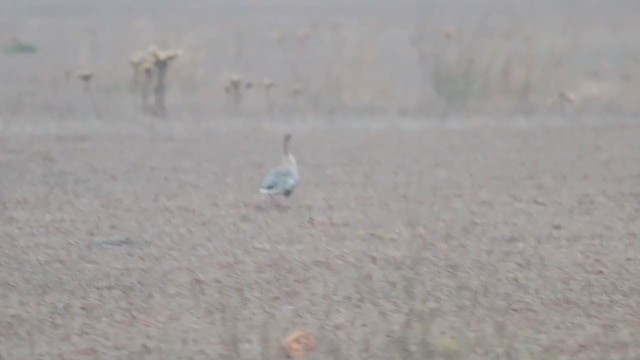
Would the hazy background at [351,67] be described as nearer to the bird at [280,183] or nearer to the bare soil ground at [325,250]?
the bare soil ground at [325,250]

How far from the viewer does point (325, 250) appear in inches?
506

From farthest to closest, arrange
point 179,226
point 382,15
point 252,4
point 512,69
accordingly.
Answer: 1. point 252,4
2. point 382,15
3. point 512,69
4. point 179,226

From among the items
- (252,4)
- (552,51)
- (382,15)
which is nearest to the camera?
(552,51)

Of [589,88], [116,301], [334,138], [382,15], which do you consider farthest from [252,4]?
[116,301]

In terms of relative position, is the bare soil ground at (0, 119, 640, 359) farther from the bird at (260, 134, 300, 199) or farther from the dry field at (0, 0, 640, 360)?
the bird at (260, 134, 300, 199)

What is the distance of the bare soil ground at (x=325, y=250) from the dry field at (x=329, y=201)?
32 millimetres

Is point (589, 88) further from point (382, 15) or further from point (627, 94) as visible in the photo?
point (382, 15)

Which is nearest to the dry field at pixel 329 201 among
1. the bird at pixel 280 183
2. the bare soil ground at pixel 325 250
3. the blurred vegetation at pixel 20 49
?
the bare soil ground at pixel 325 250

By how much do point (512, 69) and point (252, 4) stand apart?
29.4 m

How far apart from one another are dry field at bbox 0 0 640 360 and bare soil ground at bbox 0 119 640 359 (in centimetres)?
3

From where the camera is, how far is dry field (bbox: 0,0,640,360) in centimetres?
998

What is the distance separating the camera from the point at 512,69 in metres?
27.9

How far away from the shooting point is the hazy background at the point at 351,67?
26.4 meters

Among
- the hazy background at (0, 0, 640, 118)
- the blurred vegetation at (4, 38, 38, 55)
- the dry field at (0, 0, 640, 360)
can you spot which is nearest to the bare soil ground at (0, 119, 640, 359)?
the dry field at (0, 0, 640, 360)
